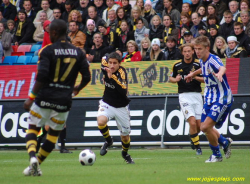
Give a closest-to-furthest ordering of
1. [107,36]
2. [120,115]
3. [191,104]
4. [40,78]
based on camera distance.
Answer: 1. [40,78]
2. [120,115]
3. [191,104]
4. [107,36]

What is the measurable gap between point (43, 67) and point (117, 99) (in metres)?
3.52

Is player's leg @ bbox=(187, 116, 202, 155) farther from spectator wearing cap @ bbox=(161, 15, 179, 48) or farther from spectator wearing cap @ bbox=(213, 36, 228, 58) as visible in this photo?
spectator wearing cap @ bbox=(161, 15, 179, 48)

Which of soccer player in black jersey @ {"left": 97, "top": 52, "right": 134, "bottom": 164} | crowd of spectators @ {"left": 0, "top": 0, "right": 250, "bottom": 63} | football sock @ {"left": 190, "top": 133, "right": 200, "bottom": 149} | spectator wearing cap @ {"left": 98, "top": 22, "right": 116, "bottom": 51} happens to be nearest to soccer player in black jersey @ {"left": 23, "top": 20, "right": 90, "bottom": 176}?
soccer player in black jersey @ {"left": 97, "top": 52, "right": 134, "bottom": 164}

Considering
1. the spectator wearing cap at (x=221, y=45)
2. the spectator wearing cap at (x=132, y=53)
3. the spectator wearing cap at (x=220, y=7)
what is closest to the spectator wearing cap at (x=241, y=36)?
the spectator wearing cap at (x=221, y=45)

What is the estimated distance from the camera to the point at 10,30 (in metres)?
22.9

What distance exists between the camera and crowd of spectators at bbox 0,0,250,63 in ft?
57.9

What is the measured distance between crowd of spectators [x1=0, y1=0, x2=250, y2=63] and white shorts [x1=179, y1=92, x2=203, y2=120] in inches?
147

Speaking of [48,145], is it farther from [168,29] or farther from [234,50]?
[168,29]

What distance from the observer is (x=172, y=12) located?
1995 cm

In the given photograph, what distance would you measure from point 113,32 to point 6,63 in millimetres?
4472

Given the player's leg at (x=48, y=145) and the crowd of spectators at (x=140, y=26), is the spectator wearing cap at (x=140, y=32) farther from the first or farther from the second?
the player's leg at (x=48, y=145)

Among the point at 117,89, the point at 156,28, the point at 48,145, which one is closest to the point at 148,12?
the point at 156,28

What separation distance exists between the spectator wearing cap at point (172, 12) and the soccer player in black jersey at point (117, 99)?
29.0ft

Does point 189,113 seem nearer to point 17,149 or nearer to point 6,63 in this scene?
point 17,149
